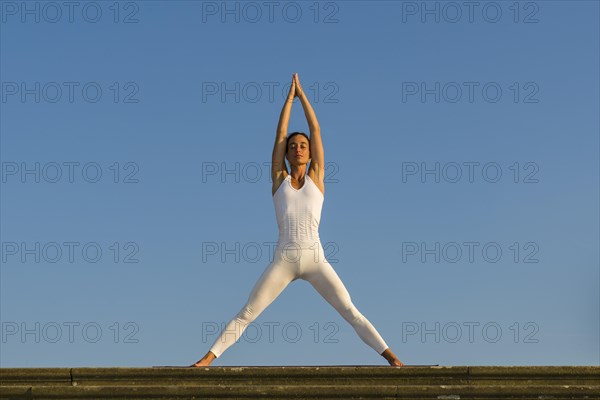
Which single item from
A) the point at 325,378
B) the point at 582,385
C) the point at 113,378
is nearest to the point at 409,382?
the point at 325,378

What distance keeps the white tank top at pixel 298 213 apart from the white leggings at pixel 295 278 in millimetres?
128

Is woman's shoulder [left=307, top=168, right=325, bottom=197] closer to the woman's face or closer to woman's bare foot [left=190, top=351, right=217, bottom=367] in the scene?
the woman's face

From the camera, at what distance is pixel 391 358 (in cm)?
1095

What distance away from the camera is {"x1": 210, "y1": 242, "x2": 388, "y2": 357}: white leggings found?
36.0 feet

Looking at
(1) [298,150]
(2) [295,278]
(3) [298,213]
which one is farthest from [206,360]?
(1) [298,150]

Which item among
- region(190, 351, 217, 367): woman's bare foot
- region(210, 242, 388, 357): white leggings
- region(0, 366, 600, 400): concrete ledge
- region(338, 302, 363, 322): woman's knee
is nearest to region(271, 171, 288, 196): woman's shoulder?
region(210, 242, 388, 357): white leggings

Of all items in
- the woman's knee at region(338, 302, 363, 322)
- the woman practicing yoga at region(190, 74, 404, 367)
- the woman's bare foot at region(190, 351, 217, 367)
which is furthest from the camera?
the woman's knee at region(338, 302, 363, 322)

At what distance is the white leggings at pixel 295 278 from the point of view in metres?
11.0

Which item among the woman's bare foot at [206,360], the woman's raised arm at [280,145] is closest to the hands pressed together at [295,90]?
the woman's raised arm at [280,145]

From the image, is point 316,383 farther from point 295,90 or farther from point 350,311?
point 295,90

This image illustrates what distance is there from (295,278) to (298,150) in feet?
5.62

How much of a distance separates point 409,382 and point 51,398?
3967 millimetres

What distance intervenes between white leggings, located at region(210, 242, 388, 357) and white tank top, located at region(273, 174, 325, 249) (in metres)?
0.13

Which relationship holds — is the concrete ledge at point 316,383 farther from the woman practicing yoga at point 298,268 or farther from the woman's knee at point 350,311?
the woman's knee at point 350,311
